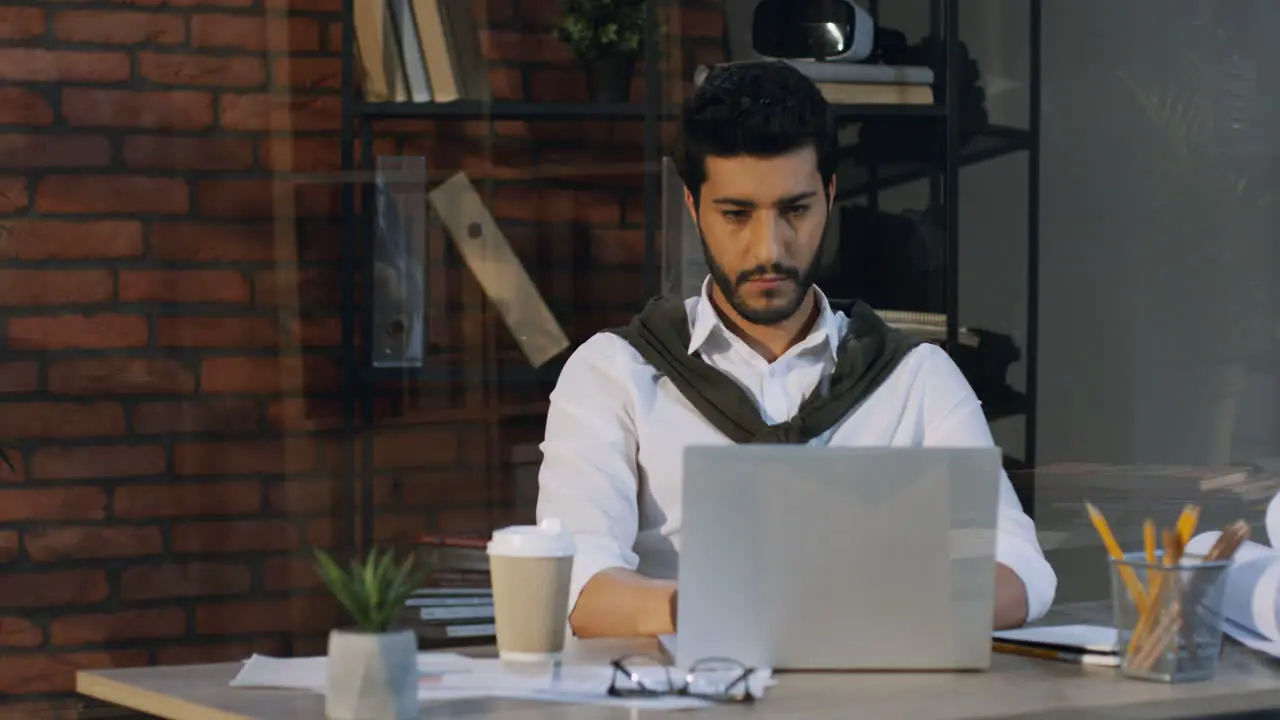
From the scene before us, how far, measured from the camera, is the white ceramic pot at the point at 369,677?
149 cm

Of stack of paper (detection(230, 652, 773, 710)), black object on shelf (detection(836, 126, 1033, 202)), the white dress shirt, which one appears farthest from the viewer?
black object on shelf (detection(836, 126, 1033, 202))

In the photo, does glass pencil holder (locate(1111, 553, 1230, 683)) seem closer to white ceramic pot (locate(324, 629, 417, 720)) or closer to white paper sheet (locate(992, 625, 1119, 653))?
white paper sheet (locate(992, 625, 1119, 653))

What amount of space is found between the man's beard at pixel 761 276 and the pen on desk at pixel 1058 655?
609 mm

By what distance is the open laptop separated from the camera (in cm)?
164

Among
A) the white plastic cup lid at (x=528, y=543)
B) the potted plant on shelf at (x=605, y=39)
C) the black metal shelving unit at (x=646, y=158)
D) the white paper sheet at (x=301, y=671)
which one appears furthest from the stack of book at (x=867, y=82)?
the white paper sheet at (x=301, y=671)

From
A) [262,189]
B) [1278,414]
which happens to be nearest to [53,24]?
[262,189]

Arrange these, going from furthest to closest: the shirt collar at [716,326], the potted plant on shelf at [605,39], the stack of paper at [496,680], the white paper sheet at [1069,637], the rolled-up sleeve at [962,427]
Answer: the potted plant on shelf at [605,39]
the shirt collar at [716,326]
the rolled-up sleeve at [962,427]
the white paper sheet at [1069,637]
the stack of paper at [496,680]

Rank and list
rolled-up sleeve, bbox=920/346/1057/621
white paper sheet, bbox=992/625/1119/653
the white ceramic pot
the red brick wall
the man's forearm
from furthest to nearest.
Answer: the red brick wall < rolled-up sleeve, bbox=920/346/1057/621 < the man's forearm < white paper sheet, bbox=992/625/1119/653 < the white ceramic pot

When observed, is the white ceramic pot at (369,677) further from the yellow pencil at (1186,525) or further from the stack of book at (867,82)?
the stack of book at (867,82)

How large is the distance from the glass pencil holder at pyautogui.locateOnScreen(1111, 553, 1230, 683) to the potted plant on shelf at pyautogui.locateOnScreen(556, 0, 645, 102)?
1789 mm

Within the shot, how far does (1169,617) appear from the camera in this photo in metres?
1.73

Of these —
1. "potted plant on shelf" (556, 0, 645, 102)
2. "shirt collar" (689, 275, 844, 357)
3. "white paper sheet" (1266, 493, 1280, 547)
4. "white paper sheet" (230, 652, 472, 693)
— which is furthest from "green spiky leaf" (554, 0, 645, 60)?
"white paper sheet" (230, 652, 472, 693)

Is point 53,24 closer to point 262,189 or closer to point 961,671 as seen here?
point 262,189

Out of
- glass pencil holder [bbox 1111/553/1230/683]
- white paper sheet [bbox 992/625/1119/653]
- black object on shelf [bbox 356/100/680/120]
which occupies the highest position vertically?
black object on shelf [bbox 356/100/680/120]
